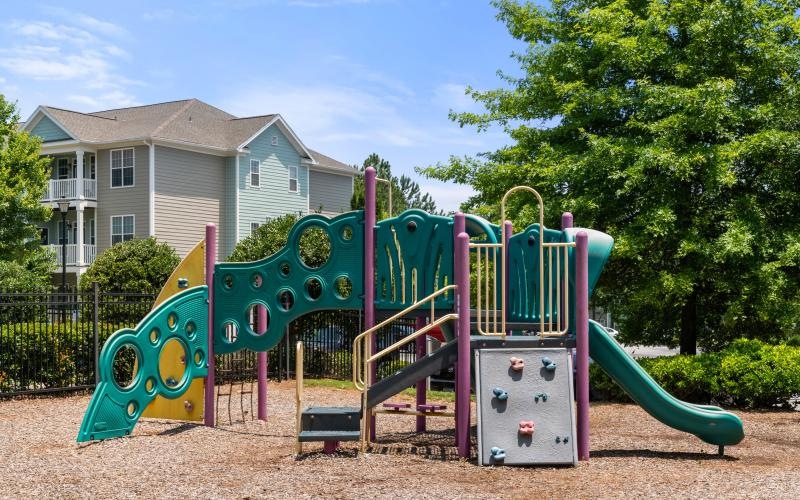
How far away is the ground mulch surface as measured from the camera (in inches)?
316

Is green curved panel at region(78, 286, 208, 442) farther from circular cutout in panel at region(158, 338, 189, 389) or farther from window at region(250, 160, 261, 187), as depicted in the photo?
window at region(250, 160, 261, 187)

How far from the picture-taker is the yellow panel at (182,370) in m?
12.6

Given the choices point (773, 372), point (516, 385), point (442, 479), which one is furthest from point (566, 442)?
point (773, 372)

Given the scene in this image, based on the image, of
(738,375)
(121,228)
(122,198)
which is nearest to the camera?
(738,375)

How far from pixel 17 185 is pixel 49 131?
28.2ft

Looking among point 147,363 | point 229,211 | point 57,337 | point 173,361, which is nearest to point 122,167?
point 229,211

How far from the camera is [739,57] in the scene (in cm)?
1703

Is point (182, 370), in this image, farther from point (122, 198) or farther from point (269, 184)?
point (269, 184)

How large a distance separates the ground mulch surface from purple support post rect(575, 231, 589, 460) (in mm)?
467

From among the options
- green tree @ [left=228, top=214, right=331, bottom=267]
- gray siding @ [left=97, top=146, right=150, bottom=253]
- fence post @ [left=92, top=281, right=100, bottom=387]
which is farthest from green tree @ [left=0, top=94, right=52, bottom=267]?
fence post @ [left=92, top=281, right=100, bottom=387]

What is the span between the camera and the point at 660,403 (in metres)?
10.3

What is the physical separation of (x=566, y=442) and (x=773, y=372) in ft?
23.3

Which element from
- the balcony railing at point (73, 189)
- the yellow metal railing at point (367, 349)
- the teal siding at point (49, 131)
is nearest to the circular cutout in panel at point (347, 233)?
the yellow metal railing at point (367, 349)

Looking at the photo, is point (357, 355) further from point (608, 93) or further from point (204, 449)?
point (608, 93)
